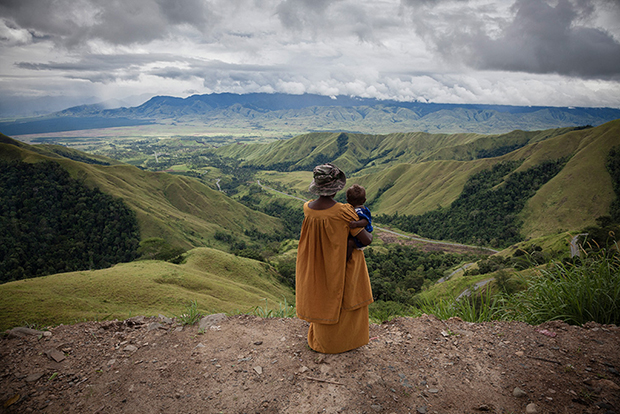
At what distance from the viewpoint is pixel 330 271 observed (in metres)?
5.61

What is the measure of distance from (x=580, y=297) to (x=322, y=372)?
585 centimetres

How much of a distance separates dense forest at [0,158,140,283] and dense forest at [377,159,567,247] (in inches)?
4496

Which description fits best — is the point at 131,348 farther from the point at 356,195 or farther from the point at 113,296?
the point at 113,296

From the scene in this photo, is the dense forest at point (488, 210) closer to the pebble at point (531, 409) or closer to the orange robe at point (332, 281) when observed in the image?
the orange robe at point (332, 281)

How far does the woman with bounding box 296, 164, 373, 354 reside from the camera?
5520mm

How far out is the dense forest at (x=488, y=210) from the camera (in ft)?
373

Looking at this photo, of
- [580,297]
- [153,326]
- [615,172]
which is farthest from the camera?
[615,172]

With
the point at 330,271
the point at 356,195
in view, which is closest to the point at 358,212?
the point at 356,195

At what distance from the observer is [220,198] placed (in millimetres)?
135750

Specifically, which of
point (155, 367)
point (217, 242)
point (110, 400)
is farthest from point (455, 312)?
point (217, 242)

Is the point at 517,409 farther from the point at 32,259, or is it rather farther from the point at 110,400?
the point at 32,259

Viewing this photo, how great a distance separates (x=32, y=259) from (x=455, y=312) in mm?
85835

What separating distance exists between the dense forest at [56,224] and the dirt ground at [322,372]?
72532mm

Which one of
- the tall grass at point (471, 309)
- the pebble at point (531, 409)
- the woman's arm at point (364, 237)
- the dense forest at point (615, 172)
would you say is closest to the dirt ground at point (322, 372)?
the pebble at point (531, 409)
